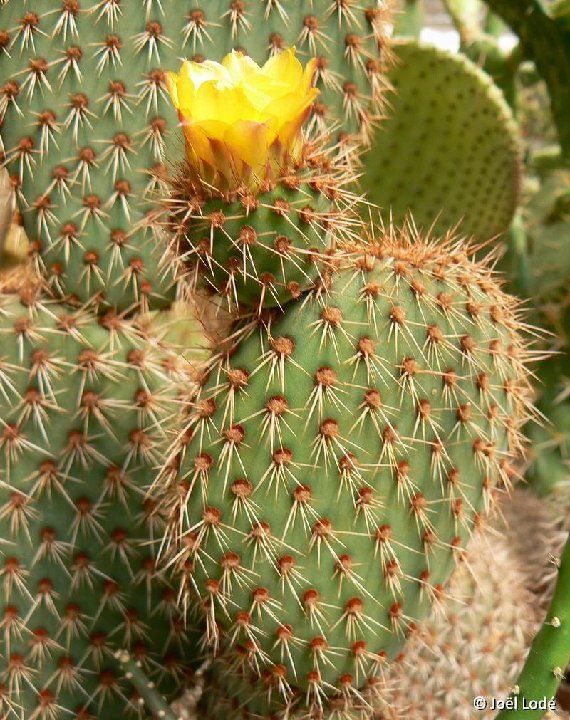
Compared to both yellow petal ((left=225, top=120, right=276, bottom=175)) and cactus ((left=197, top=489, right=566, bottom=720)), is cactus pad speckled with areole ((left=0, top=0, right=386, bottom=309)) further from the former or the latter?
cactus ((left=197, top=489, right=566, bottom=720))

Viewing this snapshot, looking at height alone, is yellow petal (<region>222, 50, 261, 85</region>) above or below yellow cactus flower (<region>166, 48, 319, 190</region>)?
above

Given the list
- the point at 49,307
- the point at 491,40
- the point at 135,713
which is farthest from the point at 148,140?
the point at 491,40

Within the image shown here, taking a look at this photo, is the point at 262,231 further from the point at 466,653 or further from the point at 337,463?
the point at 466,653

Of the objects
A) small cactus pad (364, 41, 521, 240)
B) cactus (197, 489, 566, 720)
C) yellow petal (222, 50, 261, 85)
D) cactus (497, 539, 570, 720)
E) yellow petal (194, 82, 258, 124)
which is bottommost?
cactus (197, 489, 566, 720)

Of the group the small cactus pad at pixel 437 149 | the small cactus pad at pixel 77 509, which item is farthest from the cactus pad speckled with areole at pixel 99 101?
the small cactus pad at pixel 437 149

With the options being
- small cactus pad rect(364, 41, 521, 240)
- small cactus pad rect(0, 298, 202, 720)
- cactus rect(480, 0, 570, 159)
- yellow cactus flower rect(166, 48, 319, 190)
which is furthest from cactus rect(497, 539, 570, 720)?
cactus rect(480, 0, 570, 159)

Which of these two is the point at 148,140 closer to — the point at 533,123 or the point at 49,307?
the point at 49,307
